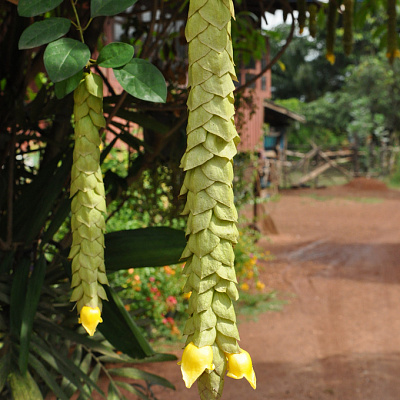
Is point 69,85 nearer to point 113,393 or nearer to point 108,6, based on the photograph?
point 108,6

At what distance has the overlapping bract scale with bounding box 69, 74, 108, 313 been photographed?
66 cm

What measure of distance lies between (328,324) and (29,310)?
3.67 metres

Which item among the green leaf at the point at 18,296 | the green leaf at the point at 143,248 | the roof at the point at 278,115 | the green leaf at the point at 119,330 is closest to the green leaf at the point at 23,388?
the green leaf at the point at 18,296

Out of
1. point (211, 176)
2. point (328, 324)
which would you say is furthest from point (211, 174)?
point (328, 324)

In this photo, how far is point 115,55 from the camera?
68cm

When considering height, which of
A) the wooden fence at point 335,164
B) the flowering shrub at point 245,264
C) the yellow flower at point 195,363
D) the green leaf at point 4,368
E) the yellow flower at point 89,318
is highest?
the yellow flower at point 195,363

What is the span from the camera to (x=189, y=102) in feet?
1.67

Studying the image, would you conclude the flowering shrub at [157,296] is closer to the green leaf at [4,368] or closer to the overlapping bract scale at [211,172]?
the green leaf at [4,368]

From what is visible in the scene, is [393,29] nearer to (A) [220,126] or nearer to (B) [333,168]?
(A) [220,126]

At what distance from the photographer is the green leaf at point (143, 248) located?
1226 mm

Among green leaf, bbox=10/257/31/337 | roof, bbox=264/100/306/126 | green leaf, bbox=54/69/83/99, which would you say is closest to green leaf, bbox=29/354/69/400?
green leaf, bbox=10/257/31/337

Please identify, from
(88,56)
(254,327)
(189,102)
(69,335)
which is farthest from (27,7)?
(254,327)

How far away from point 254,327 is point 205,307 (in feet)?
13.1

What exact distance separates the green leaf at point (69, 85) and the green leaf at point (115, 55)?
34 mm
